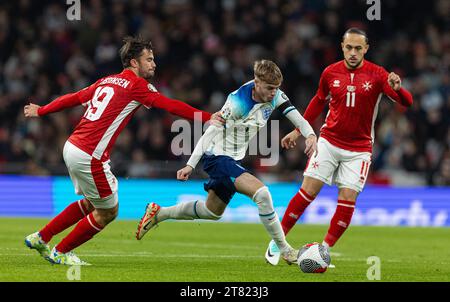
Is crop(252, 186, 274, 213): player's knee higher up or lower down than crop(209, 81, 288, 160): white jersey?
lower down

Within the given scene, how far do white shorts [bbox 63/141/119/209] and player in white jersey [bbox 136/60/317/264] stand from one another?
0.78 metres

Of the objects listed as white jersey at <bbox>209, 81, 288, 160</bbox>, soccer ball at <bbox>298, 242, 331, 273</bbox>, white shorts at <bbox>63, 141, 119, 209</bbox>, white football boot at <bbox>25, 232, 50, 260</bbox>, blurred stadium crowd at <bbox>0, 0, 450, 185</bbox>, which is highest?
blurred stadium crowd at <bbox>0, 0, 450, 185</bbox>

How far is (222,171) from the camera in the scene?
944 centimetres

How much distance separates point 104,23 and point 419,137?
6992mm

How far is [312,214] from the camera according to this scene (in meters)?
17.1

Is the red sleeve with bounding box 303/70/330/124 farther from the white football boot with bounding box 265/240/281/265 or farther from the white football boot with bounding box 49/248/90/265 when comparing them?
the white football boot with bounding box 49/248/90/265

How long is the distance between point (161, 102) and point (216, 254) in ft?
8.65

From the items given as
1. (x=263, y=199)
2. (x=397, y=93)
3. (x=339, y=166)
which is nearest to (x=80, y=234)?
(x=263, y=199)

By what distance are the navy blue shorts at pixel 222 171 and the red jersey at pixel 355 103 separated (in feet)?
3.84

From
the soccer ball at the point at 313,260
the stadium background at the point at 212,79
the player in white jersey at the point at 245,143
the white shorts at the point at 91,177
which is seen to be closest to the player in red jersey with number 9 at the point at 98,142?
the white shorts at the point at 91,177

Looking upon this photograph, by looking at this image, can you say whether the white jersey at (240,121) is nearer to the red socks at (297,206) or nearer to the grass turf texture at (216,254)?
the red socks at (297,206)

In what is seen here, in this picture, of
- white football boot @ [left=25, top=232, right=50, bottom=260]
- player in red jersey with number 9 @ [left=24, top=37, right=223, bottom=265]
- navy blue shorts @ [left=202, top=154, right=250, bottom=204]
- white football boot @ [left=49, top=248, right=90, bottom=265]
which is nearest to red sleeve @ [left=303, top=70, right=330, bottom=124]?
navy blue shorts @ [left=202, top=154, right=250, bottom=204]

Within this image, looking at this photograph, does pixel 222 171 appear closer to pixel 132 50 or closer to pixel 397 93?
pixel 132 50

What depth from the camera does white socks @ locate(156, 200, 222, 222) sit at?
396 inches
